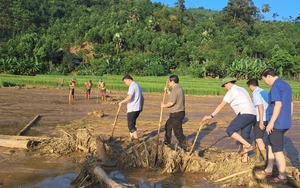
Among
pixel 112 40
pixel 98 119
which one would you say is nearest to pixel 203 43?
pixel 112 40

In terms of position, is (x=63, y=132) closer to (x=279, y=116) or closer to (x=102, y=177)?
(x=102, y=177)

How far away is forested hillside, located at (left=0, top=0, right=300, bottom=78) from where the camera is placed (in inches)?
1806

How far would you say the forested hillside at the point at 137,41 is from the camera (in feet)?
151

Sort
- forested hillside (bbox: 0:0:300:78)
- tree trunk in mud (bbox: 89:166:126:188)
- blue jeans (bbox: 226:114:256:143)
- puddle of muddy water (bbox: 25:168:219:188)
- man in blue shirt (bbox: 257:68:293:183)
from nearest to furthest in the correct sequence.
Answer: tree trunk in mud (bbox: 89:166:126:188) → man in blue shirt (bbox: 257:68:293:183) → puddle of muddy water (bbox: 25:168:219:188) → blue jeans (bbox: 226:114:256:143) → forested hillside (bbox: 0:0:300:78)

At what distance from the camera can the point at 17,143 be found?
7.50 m

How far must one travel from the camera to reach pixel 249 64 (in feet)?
133

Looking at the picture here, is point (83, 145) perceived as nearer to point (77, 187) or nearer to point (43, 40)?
point (77, 187)

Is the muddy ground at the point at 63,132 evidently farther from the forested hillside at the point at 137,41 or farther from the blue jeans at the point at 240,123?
the forested hillside at the point at 137,41

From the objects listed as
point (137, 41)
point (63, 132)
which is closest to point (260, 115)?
point (63, 132)

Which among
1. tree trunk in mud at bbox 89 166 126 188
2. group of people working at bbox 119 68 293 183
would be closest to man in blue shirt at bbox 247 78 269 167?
group of people working at bbox 119 68 293 183

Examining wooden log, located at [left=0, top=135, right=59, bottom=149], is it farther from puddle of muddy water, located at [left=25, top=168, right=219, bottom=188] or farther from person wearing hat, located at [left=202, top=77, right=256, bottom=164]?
person wearing hat, located at [left=202, top=77, right=256, bottom=164]

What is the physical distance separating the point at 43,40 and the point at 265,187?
190ft

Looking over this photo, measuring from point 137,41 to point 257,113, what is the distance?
177ft

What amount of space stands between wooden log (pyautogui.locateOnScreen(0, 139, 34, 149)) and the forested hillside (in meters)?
35.1
